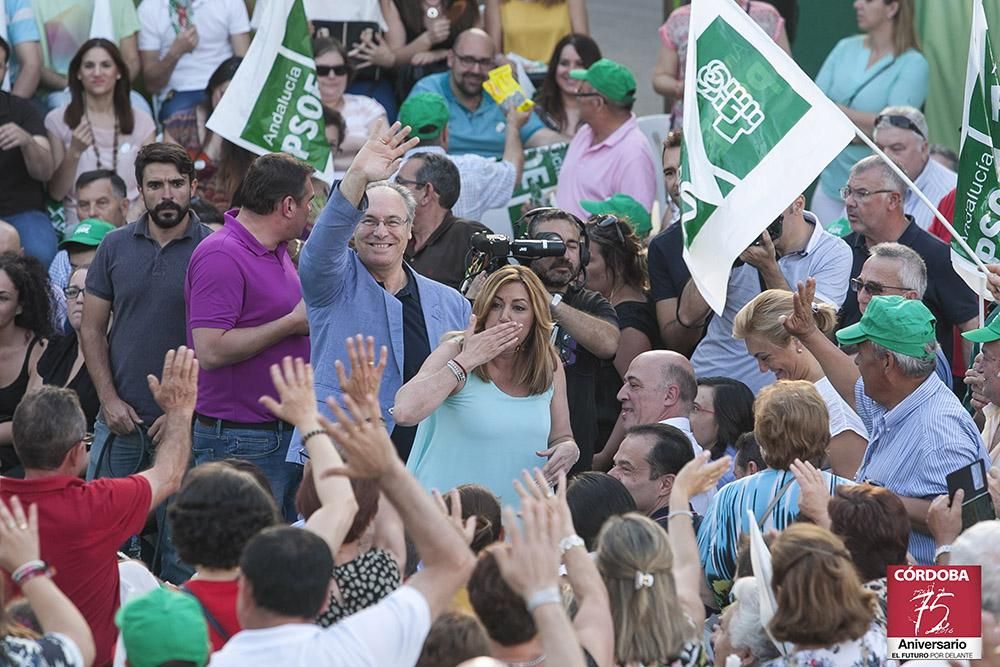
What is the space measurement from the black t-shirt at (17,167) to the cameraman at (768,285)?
12.9 feet

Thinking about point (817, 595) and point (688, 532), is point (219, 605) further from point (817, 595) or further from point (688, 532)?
point (817, 595)

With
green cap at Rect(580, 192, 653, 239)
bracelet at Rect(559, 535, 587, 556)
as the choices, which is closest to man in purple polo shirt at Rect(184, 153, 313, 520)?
Result: green cap at Rect(580, 192, 653, 239)

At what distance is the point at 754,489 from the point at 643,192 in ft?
12.7

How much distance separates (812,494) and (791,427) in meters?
0.40

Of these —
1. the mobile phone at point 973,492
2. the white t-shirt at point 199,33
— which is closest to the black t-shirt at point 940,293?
the mobile phone at point 973,492

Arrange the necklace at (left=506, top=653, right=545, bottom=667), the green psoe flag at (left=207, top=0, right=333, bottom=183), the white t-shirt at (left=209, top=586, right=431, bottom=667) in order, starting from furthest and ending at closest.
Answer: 1. the green psoe flag at (left=207, top=0, right=333, bottom=183)
2. the necklace at (left=506, top=653, right=545, bottom=667)
3. the white t-shirt at (left=209, top=586, right=431, bottom=667)

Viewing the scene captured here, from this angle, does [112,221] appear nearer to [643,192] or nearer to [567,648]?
[643,192]

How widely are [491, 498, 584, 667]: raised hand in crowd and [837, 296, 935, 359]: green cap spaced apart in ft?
7.18

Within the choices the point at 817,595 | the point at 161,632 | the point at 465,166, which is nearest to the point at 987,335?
the point at 817,595

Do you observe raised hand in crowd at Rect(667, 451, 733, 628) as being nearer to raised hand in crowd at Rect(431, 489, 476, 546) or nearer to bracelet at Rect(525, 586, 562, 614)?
raised hand in crowd at Rect(431, 489, 476, 546)

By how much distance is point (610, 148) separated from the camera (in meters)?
8.69

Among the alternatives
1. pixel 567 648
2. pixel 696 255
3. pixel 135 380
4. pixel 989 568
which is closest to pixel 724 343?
pixel 696 255

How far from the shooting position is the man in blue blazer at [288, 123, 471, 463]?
5.60 metres

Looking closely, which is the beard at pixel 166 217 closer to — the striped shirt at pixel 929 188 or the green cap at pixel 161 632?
the green cap at pixel 161 632
